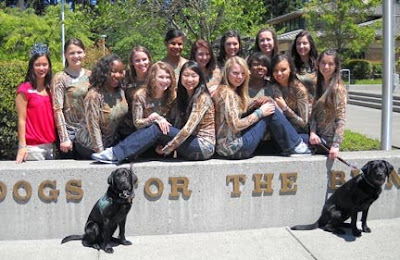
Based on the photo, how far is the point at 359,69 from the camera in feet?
112

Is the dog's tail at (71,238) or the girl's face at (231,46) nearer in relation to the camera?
the dog's tail at (71,238)

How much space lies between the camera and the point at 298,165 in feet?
16.3

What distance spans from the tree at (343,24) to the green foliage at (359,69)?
2.73 metres

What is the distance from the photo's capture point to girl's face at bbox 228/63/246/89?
4.77m

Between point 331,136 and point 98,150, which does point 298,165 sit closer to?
point 331,136

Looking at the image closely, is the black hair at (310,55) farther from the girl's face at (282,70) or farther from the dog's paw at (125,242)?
the dog's paw at (125,242)

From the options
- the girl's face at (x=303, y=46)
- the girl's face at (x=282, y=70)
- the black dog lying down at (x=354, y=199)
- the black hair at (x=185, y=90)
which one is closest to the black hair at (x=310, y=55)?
the girl's face at (x=303, y=46)

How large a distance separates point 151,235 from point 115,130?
3.68 feet

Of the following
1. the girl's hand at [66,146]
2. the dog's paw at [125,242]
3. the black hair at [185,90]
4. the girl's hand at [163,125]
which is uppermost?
the black hair at [185,90]

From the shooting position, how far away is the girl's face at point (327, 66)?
5047 mm

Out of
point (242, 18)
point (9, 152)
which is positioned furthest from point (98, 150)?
point (242, 18)

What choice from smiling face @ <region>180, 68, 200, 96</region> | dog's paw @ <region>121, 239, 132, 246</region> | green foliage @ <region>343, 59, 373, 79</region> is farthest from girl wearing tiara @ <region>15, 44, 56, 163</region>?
green foliage @ <region>343, 59, 373, 79</region>

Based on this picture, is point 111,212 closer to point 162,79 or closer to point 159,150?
point 159,150

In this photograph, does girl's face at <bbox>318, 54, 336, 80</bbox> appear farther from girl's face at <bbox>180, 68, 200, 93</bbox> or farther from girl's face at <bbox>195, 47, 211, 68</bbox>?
girl's face at <bbox>180, 68, 200, 93</bbox>
